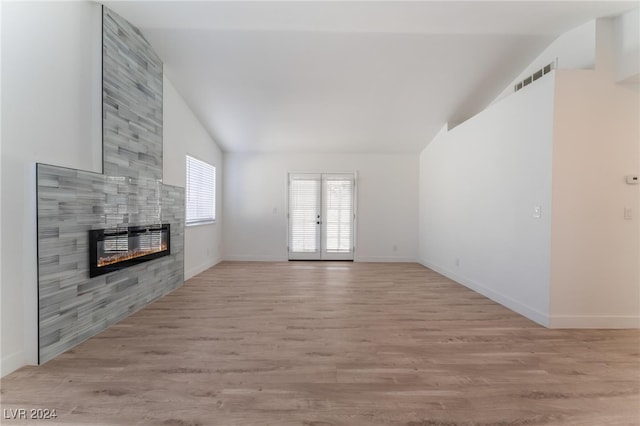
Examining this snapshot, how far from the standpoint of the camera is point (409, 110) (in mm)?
5422

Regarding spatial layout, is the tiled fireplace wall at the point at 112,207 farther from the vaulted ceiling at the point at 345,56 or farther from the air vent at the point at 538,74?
the air vent at the point at 538,74

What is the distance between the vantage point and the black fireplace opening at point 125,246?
2.91 m

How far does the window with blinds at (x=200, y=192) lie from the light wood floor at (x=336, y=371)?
2235 mm

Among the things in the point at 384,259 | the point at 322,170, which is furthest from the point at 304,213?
the point at 384,259

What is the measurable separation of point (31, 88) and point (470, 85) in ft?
17.2

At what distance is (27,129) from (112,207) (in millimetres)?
1024

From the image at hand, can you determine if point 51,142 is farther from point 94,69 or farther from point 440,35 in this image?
point 440,35

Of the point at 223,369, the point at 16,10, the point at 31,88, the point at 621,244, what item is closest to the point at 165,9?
the point at 16,10

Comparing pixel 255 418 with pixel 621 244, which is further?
pixel 621 244

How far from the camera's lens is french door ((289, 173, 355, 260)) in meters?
7.32

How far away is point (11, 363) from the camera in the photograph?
2223 mm

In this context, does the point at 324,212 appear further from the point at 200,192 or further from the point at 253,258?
the point at 200,192

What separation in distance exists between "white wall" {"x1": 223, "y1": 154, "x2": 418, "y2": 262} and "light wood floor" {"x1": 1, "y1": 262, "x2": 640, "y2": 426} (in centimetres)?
349

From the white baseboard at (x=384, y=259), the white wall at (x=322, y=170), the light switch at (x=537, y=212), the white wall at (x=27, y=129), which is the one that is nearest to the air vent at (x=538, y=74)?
the light switch at (x=537, y=212)
